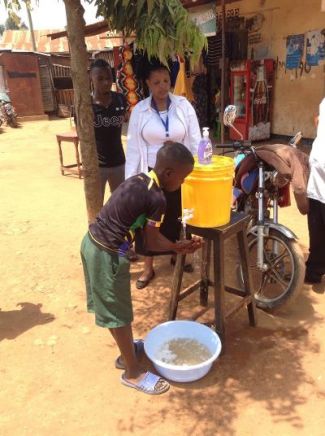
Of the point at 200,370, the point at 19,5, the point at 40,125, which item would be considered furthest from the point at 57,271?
the point at 40,125

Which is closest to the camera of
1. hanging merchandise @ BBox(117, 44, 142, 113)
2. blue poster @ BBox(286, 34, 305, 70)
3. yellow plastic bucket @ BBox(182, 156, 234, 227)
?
yellow plastic bucket @ BBox(182, 156, 234, 227)

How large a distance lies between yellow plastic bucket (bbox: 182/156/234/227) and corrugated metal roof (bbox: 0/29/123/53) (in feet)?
59.5

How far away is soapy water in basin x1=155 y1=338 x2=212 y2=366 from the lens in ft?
8.04

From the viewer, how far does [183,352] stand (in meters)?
2.52

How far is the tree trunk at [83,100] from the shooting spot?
2.76m

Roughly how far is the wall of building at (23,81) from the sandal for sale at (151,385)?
49.5 feet

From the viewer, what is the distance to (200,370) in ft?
7.60

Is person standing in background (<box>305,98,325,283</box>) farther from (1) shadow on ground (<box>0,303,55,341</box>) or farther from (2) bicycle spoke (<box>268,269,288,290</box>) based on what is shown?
(1) shadow on ground (<box>0,303,55,341</box>)

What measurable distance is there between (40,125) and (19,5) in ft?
41.5

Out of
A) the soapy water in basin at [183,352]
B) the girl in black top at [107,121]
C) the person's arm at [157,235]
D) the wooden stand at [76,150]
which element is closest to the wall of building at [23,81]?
the wooden stand at [76,150]

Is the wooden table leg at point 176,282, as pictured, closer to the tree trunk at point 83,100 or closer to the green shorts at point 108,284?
the green shorts at point 108,284

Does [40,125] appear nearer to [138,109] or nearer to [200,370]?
Answer: [138,109]

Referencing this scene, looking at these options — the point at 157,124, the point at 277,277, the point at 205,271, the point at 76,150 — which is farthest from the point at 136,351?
the point at 76,150

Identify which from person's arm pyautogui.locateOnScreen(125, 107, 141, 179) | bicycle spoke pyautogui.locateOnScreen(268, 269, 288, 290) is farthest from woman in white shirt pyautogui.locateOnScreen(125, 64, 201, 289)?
bicycle spoke pyautogui.locateOnScreen(268, 269, 288, 290)
